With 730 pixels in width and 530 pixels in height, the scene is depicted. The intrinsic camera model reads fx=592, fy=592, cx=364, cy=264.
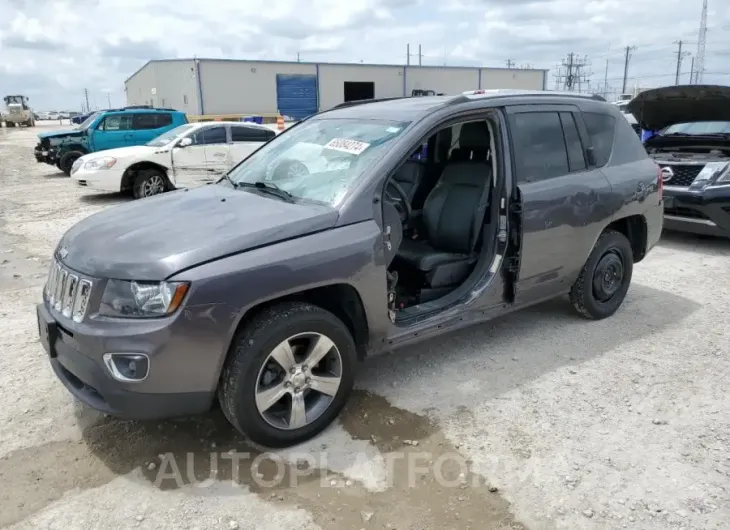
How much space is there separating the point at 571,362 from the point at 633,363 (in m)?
0.43

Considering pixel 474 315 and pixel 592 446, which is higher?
pixel 474 315

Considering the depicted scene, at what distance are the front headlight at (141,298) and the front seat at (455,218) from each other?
2.03 metres

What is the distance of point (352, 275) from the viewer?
3.21 meters

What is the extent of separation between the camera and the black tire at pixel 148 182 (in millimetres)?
11336

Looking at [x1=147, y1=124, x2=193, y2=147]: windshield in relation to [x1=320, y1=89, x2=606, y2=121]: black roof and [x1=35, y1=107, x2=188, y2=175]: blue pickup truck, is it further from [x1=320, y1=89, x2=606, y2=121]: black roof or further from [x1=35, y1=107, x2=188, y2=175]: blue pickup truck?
[x1=320, y1=89, x2=606, y2=121]: black roof

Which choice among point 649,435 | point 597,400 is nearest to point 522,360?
point 597,400

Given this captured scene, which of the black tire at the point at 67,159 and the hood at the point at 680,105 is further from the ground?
the hood at the point at 680,105

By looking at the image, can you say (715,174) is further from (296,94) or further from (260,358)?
(296,94)

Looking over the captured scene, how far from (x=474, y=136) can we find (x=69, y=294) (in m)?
3.02

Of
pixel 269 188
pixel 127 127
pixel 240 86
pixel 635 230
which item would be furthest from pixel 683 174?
pixel 240 86

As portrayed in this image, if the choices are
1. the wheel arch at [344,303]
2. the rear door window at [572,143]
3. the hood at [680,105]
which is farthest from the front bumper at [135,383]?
the hood at [680,105]

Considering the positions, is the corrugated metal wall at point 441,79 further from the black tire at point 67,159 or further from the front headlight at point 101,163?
the front headlight at point 101,163

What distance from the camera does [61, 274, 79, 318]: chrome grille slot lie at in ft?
9.73

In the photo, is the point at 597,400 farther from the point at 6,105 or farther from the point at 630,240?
the point at 6,105
